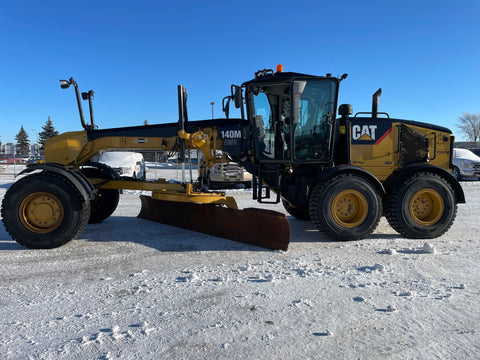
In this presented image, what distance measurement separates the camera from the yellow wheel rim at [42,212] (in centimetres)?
478

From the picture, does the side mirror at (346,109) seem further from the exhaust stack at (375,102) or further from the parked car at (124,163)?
the parked car at (124,163)

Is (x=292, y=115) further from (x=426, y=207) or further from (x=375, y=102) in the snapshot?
(x=426, y=207)

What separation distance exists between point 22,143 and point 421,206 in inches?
3371

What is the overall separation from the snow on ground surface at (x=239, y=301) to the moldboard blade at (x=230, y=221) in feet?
0.74

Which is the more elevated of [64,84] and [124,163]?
[64,84]

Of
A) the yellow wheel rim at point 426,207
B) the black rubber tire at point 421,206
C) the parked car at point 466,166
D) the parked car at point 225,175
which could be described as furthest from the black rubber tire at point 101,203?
the parked car at point 466,166

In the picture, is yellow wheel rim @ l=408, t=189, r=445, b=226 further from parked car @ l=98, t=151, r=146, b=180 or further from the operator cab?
parked car @ l=98, t=151, r=146, b=180

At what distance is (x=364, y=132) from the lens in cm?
564

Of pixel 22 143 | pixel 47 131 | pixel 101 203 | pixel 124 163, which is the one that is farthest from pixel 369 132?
pixel 22 143

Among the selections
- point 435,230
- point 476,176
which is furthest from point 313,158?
point 476,176

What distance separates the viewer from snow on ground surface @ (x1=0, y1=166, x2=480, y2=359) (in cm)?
226

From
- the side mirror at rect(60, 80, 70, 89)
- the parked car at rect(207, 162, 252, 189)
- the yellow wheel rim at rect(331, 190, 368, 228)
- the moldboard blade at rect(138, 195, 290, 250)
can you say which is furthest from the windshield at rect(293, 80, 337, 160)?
the parked car at rect(207, 162, 252, 189)

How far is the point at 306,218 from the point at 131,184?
360 centimetres

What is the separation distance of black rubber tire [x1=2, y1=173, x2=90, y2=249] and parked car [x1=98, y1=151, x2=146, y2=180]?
843 centimetres
